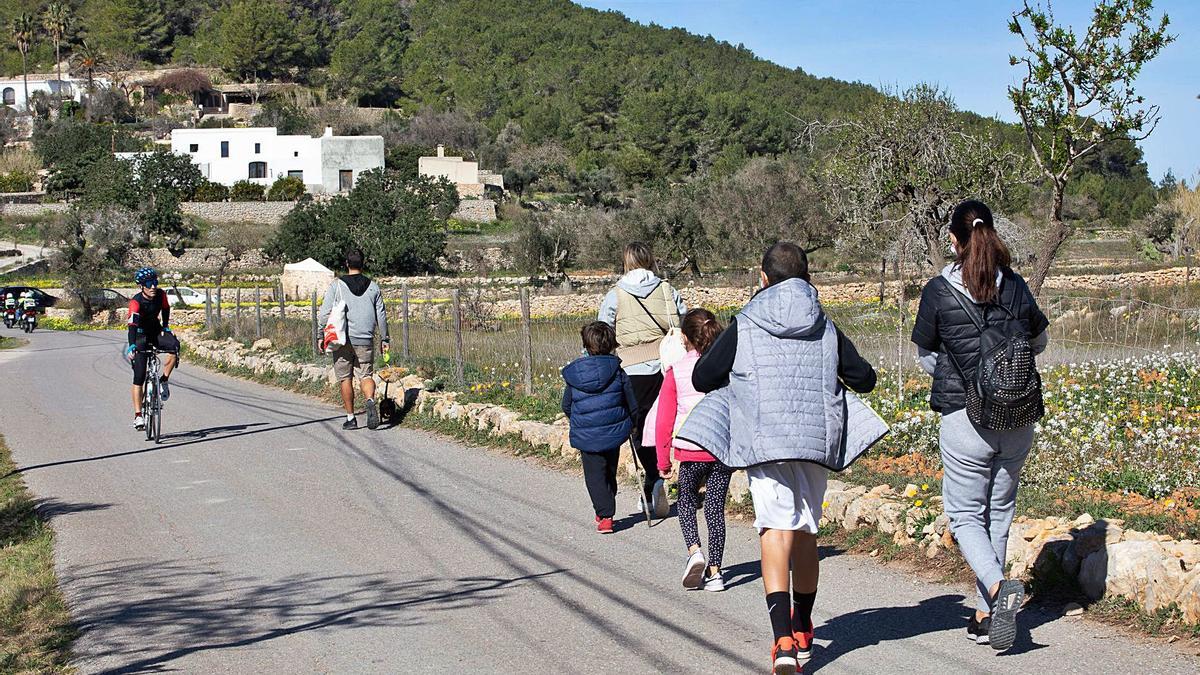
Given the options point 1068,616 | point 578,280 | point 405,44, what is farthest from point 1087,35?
point 405,44

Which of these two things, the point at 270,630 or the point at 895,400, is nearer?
the point at 270,630

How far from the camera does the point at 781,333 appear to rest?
17.5 ft

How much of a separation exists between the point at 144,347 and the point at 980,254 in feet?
35.6

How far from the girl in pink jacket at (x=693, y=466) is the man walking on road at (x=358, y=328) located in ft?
22.1

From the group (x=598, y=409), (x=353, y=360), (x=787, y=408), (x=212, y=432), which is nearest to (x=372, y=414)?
(x=353, y=360)

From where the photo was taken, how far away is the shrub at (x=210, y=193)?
9138cm

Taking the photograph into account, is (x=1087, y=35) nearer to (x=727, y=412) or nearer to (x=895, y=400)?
(x=895, y=400)

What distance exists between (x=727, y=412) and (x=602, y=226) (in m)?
49.0

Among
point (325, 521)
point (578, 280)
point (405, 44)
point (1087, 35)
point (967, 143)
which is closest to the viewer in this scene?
point (325, 521)

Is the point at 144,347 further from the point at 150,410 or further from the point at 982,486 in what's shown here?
the point at 982,486

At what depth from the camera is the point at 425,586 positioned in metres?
7.05

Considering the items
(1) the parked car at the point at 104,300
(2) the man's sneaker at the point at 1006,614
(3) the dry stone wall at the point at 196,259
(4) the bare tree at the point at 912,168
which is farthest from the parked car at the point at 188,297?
(2) the man's sneaker at the point at 1006,614

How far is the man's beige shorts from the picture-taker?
13.8 meters

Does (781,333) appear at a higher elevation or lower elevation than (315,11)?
lower
